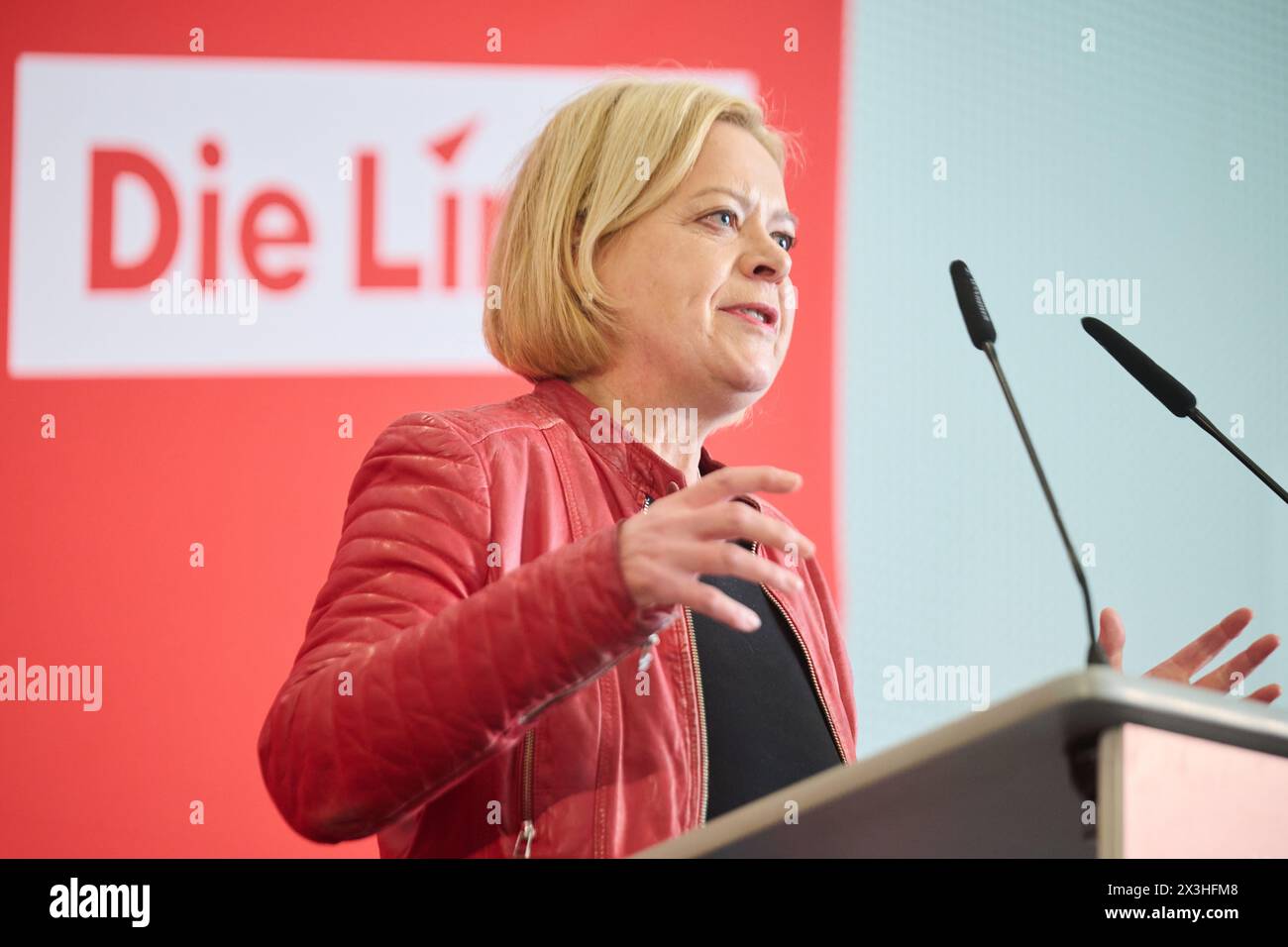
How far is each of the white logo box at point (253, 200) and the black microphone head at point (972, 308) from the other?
0.88 m

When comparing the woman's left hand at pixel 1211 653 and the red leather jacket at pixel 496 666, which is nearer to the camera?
the red leather jacket at pixel 496 666

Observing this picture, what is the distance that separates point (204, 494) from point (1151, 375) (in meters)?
1.43

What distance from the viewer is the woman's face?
159 centimetres

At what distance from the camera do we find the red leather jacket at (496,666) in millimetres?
1018

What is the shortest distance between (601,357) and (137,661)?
1.03 meters

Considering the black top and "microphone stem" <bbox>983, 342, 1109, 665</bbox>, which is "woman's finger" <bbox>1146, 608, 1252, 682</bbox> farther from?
the black top

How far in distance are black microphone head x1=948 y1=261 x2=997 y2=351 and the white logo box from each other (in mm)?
879
